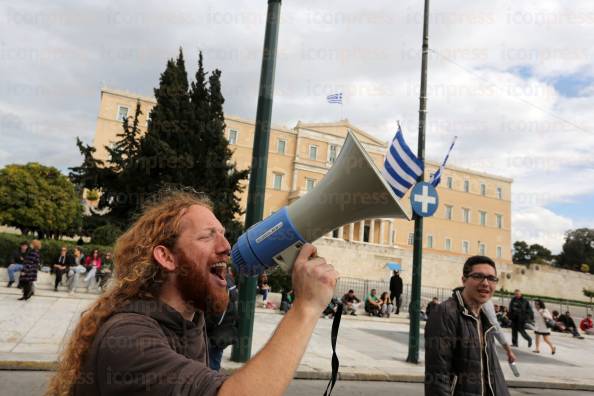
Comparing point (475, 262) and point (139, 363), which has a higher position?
point (475, 262)

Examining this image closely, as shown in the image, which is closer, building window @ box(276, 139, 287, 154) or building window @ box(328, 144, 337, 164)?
building window @ box(276, 139, 287, 154)

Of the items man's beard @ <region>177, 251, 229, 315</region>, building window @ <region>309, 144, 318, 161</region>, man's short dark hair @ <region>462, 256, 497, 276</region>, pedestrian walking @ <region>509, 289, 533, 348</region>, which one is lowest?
pedestrian walking @ <region>509, 289, 533, 348</region>

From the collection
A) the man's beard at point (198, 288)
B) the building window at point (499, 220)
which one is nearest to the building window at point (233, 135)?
the building window at point (499, 220)

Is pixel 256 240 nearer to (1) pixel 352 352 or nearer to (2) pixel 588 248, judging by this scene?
(1) pixel 352 352

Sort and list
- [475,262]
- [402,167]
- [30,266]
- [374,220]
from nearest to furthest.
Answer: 1. [475,262]
2. [402,167]
3. [30,266]
4. [374,220]

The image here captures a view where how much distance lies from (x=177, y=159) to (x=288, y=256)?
2185 cm

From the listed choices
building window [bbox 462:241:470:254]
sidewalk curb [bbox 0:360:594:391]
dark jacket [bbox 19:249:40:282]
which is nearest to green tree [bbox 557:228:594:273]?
building window [bbox 462:241:470:254]

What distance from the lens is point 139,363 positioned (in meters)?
1.24

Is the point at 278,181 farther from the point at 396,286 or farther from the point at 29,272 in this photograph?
the point at 29,272

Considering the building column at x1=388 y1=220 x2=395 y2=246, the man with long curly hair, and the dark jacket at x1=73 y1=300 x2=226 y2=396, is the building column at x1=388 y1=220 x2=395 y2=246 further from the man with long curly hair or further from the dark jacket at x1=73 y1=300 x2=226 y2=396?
the dark jacket at x1=73 y1=300 x2=226 y2=396

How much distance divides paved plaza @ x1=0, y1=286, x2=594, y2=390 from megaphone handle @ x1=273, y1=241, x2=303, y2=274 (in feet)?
15.8

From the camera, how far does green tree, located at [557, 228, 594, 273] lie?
3403 inches

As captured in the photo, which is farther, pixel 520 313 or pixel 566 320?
pixel 566 320

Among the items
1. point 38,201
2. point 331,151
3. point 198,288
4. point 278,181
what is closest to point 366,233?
point 331,151
